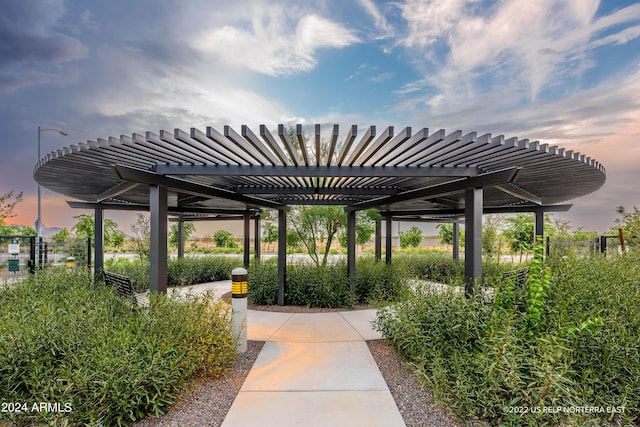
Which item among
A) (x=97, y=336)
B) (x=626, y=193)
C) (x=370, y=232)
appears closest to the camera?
(x=97, y=336)

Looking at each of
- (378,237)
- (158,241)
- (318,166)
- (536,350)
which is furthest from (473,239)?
(378,237)

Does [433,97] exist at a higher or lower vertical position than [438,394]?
higher

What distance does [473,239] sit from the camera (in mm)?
4406

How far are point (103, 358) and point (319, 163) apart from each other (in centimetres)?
324

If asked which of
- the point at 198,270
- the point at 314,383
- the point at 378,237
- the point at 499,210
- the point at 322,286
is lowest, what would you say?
the point at 198,270

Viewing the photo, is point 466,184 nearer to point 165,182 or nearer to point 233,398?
point 233,398

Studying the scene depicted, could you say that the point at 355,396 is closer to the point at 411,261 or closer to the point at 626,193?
the point at 411,261

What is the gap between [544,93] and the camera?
726cm

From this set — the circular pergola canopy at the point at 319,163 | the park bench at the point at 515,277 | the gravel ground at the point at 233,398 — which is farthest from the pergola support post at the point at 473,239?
the gravel ground at the point at 233,398

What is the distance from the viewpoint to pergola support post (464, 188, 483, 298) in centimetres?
440

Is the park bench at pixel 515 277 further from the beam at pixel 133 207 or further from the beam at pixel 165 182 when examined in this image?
the beam at pixel 133 207

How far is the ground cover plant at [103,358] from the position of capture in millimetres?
2508

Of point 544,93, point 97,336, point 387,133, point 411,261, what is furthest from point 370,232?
point 97,336

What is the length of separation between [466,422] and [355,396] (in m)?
1.06
